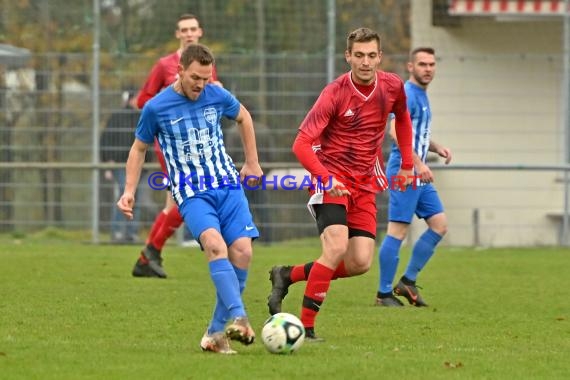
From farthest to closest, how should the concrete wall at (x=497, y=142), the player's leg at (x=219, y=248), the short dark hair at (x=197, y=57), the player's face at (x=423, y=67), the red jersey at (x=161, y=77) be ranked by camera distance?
the concrete wall at (x=497, y=142)
the red jersey at (x=161, y=77)
the player's face at (x=423, y=67)
the short dark hair at (x=197, y=57)
the player's leg at (x=219, y=248)

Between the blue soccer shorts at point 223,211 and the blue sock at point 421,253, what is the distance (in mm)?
3489

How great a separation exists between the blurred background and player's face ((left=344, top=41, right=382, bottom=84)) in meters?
9.00

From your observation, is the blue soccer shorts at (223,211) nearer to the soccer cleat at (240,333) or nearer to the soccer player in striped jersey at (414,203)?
the soccer cleat at (240,333)

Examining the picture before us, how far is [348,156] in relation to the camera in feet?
29.7

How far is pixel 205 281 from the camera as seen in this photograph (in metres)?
13.1

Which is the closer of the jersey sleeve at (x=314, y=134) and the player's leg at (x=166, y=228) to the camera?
the jersey sleeve at (x=314, y=134)

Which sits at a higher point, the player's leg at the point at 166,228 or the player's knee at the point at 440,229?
the player's knee at the point at 440,229

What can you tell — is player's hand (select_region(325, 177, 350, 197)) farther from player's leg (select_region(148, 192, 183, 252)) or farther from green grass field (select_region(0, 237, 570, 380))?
player's leg (select_region(148, 192, 183, 252))

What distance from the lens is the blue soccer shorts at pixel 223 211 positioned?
26.7 feet

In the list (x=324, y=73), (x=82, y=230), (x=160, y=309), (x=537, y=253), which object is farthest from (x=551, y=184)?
(x=160, y=309)

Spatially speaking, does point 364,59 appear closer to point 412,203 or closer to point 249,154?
point 249,154

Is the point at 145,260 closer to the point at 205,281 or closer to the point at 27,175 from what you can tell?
the point at 205,281

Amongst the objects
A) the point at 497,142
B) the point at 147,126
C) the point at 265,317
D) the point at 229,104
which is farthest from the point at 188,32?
the point at 497,142

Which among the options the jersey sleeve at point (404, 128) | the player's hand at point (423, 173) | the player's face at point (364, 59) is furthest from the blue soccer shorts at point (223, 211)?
the player's hand at point (423, 173)
